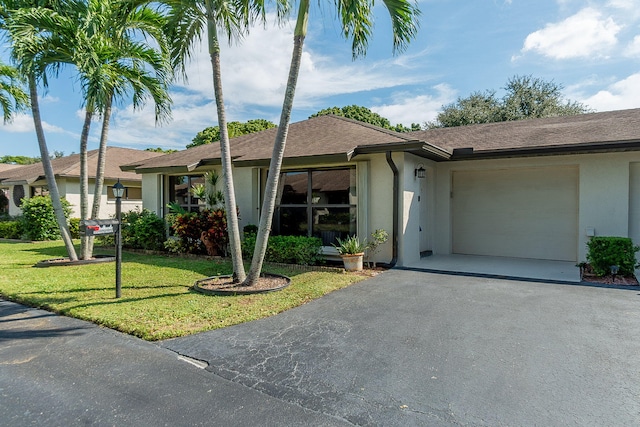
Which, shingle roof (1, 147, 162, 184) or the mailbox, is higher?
shingle roof (1, 147, 162, 184)

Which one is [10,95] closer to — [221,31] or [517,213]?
[221,31]

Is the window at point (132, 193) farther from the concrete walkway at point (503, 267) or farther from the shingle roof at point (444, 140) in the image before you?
the concrete walkway at point (503, 267)

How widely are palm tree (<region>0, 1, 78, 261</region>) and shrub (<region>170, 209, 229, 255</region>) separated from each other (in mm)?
2860

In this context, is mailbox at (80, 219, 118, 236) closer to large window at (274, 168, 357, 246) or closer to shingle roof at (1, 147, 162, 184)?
large window at (274, 168, 357, 246)

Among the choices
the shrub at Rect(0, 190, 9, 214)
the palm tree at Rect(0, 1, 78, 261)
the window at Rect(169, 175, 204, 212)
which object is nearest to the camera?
the palm tree at Rect(0, 1, 78, 261)

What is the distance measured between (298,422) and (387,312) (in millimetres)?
3014

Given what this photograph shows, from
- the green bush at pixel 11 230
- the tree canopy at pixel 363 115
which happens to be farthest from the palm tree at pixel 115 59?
the tree canopy at pixel 363 115

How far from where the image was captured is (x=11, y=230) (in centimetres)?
1769

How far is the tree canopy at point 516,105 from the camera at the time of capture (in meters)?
26.8

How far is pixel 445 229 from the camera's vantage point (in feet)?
37.8

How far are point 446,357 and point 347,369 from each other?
1116 millimetres

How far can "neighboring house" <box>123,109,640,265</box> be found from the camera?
8844mm

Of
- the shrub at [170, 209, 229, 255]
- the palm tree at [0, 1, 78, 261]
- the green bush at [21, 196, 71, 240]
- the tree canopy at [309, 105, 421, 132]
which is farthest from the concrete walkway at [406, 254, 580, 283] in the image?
the tree canopy at [309, 105, 421, 132]

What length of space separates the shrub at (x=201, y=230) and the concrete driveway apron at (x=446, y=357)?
5.26 meters
